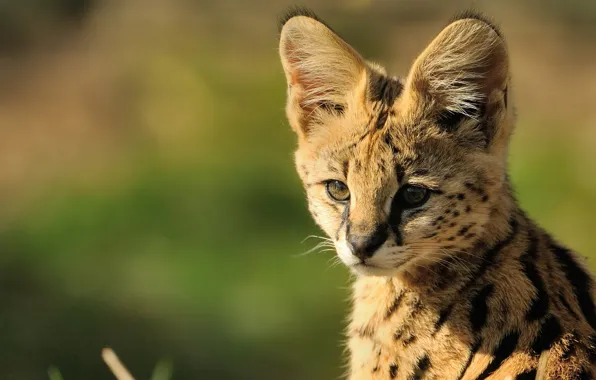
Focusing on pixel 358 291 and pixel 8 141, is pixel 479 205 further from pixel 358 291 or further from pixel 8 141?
pixel 8 141

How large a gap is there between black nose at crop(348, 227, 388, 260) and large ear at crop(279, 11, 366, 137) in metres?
0.73

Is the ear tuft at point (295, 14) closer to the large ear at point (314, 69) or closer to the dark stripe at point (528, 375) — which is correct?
the large ear at point (314, 69)

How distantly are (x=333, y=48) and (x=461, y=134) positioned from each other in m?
0.61

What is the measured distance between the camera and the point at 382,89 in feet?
15.9

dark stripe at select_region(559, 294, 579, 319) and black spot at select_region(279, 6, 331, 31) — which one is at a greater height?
black spot at select_region(279, 6, 331, 31)

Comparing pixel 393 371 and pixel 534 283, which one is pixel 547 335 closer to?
pixel 534 283

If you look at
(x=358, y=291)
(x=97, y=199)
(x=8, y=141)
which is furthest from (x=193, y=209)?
(x=358, y=291)

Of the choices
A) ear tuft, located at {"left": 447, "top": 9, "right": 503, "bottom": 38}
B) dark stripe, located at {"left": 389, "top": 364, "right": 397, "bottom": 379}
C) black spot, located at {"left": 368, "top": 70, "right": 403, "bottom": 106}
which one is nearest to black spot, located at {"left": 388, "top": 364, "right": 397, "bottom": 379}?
dark stripe, located at {"left": 389, "top": 364, "right": 397, "bottom": 379}

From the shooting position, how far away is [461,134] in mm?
4699

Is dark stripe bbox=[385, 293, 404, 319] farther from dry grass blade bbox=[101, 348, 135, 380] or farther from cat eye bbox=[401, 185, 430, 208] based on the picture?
dry grass blade bbox=[101, 348, 135, 380]

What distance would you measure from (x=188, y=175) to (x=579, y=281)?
620 cm

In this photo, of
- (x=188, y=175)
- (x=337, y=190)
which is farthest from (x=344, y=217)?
(x=188, y=175)

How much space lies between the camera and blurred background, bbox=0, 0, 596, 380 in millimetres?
8703

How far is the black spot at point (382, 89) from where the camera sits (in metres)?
4.81
